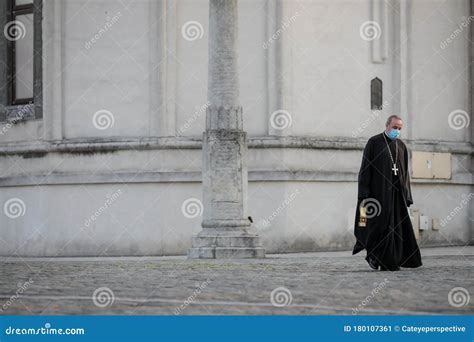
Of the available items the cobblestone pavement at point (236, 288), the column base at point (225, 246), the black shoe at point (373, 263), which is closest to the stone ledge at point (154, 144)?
the column base at point (225, 246)

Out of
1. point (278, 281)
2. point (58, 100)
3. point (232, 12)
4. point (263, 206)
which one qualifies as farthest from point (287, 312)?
point (58, 100)

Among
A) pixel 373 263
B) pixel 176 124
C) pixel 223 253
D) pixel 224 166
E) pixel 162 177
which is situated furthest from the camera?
pixel 176 124

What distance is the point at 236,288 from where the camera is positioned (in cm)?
1098

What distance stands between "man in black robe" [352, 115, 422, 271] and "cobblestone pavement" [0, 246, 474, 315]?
248 mm

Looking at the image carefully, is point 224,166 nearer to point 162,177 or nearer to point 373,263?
point 162,177

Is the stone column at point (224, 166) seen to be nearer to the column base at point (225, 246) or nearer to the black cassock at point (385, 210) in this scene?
the column base at point (225, 246)

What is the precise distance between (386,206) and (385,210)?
2.4 inches

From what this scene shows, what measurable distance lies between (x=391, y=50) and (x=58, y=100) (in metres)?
6.07

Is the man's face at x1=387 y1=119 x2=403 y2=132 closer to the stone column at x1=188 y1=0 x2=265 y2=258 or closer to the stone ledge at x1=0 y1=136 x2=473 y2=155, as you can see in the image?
the stone column at x1=188 y1=0 x2=265 y2=258

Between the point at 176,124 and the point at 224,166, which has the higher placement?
the point at 176,124

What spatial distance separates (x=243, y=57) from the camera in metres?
21.2

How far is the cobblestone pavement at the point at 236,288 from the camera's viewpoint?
29.5 ft

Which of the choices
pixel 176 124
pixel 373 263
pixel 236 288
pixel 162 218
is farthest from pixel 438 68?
pixel 236 288

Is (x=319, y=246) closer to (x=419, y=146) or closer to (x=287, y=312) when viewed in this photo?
(x=419, y=146)
